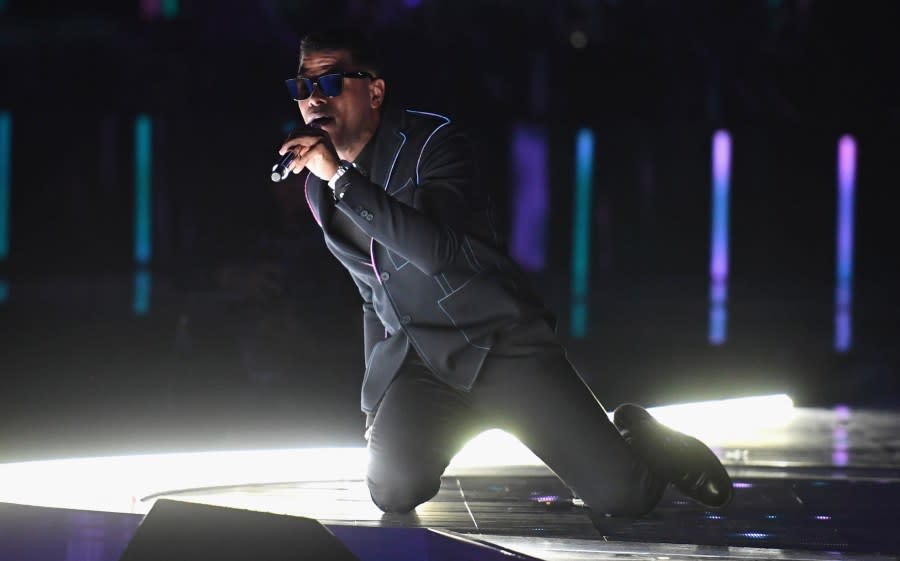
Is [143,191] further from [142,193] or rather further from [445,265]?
[445,265]

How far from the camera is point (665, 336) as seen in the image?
849 centimetres

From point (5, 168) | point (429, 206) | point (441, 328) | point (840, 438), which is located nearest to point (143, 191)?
point (5, 168)

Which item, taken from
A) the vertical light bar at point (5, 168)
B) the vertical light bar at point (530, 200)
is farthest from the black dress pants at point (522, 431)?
the vertical light bar at point (5, 168)

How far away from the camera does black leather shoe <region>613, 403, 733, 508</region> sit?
354cm

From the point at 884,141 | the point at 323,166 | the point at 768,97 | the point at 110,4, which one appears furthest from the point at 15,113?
the point at 323,166

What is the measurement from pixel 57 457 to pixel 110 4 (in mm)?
10300

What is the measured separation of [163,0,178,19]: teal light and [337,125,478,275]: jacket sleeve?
10.3m

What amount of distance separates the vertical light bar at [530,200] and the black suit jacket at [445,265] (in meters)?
10.9

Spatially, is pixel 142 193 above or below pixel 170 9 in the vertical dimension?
Answer: below

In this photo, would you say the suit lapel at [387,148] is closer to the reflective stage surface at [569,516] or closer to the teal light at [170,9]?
the reflective stage surface at [569,516]

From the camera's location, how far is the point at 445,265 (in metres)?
3.23

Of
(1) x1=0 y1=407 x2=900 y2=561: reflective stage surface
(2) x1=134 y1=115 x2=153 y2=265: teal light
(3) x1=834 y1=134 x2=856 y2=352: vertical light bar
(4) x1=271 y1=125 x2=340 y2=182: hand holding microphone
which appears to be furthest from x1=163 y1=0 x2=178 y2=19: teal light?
(4) x1=271 y1=125 x2=340 y2=182: hand holding microphone

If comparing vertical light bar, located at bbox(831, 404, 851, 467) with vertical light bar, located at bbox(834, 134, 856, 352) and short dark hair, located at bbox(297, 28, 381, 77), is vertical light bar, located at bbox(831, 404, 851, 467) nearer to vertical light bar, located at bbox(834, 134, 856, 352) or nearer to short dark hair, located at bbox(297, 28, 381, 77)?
short dark hair, located at bbox(297, 28, 381, 77)

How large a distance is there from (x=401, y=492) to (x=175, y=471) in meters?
0.86
